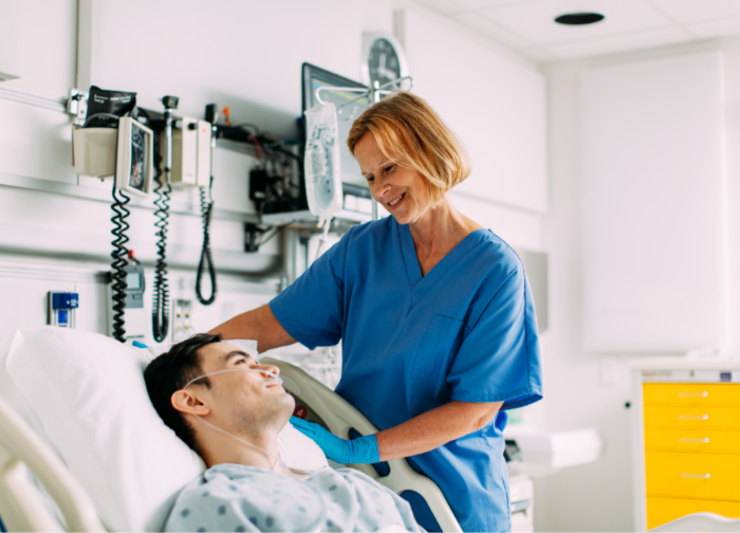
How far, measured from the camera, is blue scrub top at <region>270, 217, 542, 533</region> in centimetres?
135

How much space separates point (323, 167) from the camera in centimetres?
196

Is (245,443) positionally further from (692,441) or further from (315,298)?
(692,441)

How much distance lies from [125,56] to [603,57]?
2.73 metres

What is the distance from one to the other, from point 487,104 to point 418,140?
2.12 metres

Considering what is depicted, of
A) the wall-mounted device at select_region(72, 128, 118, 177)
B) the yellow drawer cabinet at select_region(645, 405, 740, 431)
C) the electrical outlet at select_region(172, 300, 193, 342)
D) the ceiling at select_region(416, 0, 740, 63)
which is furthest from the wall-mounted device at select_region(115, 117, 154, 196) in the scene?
the yellow drawer cabinet at select_region(645, 405, 740, 431)

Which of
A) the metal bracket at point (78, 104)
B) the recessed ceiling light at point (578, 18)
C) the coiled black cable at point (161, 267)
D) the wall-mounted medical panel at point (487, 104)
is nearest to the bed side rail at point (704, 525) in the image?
the coiled black cable at point (161, 267)

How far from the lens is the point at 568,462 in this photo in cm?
298

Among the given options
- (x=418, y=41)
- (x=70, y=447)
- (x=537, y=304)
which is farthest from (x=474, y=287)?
(x=537, y=304)

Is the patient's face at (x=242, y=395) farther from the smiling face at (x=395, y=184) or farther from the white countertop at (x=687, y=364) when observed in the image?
the white countertop at (x=687, y=364)

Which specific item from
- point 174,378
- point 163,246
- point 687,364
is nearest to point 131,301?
point 163,246

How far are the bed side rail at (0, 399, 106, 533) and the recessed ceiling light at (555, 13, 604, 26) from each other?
297 cm

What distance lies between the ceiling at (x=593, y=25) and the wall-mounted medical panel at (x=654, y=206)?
13 cm

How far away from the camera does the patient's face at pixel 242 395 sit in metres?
1.22

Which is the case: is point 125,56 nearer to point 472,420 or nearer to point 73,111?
point 73,111
